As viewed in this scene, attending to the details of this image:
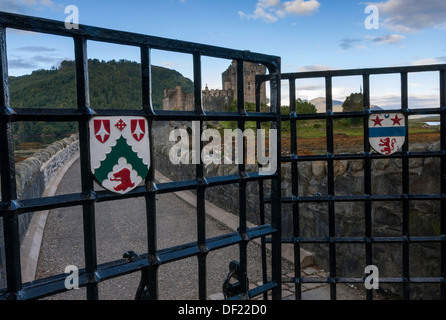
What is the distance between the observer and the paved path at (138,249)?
4398mm

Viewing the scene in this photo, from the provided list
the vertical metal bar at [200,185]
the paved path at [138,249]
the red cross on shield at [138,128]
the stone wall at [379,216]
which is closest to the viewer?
the red cross on shield at [138,128]

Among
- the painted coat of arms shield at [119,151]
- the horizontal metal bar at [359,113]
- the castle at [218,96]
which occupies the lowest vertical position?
the painted coat of arms shield at [119,151]

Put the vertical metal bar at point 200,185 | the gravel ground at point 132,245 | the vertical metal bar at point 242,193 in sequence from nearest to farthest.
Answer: the vertical metal bar at point 200,185
the vertical metal bar at point 242,193
the gravel ground at point 132,245

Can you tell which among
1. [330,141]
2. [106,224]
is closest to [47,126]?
[106,224]

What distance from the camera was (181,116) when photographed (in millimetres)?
1970

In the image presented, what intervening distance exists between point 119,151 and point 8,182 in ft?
1.48

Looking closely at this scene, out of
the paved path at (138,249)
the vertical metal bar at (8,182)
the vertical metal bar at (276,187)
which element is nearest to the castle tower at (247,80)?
the paved path at (138,249)

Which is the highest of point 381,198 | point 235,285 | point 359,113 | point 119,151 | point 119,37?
point 119,37

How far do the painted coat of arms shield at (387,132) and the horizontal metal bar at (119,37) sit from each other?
116 cm

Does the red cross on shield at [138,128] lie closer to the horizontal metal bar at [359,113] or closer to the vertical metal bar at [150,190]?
the vertical metal bar at [150,190]

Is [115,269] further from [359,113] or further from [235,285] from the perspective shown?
[359,113]

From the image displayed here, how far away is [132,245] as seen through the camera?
6059 millimetres

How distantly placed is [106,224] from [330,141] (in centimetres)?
555

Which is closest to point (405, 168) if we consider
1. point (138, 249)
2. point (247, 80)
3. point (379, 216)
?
point (379, 216)
